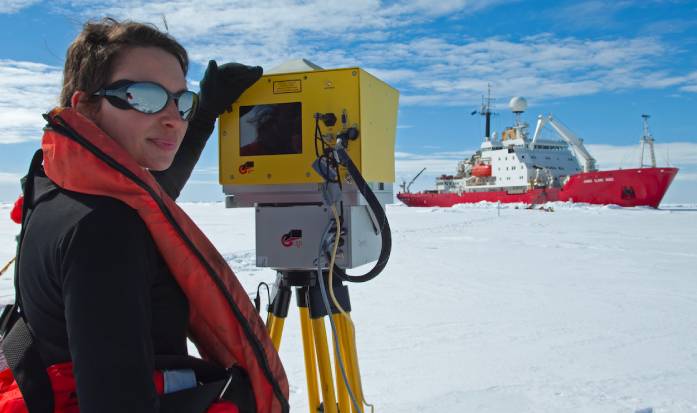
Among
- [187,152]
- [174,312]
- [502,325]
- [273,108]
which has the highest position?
[273,108]

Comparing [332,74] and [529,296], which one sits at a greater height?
[332,74]

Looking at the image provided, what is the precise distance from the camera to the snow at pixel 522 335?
9.05 ft

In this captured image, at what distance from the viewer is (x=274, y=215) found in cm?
185

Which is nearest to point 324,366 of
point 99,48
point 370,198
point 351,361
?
point 351,361

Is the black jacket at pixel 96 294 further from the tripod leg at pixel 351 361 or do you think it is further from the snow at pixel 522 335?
the snow at pixel 522 335

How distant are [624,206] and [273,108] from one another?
1196 inches

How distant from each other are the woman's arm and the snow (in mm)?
1432

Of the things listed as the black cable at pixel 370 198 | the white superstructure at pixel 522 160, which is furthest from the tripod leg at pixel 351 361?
the white superstructure at pixel 522 160

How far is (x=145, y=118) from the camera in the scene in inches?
42.2

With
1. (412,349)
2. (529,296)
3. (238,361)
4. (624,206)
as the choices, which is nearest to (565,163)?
(624,206)

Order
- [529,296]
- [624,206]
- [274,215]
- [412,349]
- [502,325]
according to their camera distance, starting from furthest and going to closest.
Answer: [624,206]
[529,296]
[502,325]
[412,349]
[274,215]

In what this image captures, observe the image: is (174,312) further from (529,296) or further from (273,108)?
(529,296)

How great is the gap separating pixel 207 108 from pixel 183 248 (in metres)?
0.95

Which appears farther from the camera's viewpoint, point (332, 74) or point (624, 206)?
point (624, 206)
